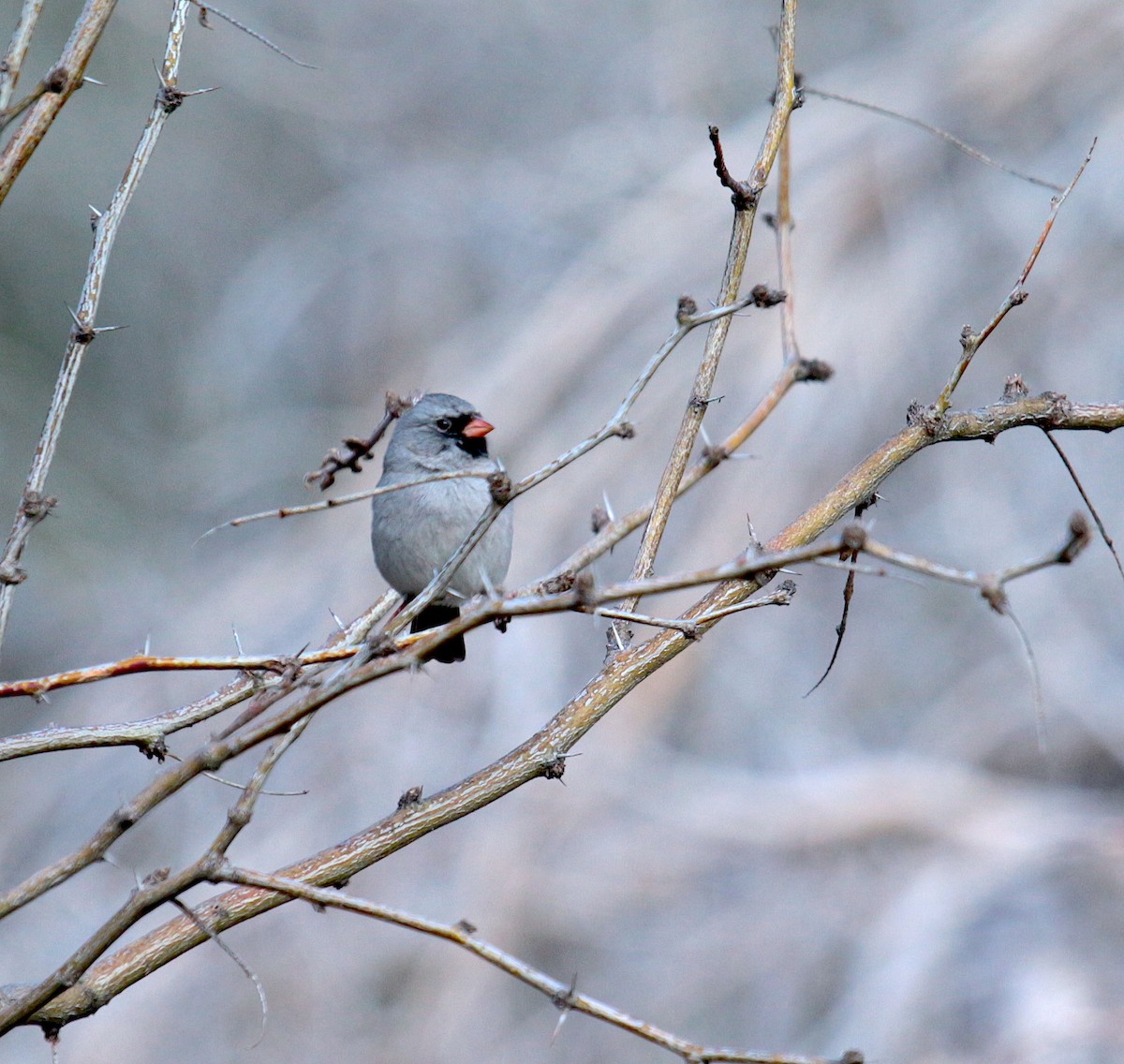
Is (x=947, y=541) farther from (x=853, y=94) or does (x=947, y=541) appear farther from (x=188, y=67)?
(x=188, y=67)

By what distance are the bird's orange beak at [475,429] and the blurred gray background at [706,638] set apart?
6.00ft

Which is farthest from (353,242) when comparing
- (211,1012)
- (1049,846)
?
(1049,846)

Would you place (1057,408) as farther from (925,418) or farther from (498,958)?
(498,958)

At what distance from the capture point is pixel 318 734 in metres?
8.26

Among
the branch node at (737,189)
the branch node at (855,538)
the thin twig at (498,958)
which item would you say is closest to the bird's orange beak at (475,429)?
the branch node at (737,189)

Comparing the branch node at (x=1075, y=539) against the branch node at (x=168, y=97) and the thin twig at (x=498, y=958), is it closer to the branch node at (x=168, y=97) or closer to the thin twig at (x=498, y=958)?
the thin twig at (x=498, y=958)

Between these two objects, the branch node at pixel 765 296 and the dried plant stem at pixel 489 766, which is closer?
the dried plant stem at pixel 489 766

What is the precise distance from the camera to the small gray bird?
476 cm

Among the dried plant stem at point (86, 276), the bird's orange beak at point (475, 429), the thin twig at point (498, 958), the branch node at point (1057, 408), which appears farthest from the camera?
the bird's orange beak at point (475, 429)

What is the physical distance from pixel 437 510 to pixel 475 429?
0.45 meters

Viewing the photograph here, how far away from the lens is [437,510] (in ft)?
15.8

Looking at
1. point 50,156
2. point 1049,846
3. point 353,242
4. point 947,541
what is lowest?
point 1049,846

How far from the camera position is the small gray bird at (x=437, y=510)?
476cm

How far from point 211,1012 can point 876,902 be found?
3.72 metres
